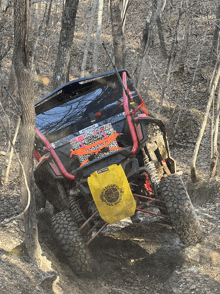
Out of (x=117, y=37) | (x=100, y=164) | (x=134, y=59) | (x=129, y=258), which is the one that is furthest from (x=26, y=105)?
(x=134, y=59)

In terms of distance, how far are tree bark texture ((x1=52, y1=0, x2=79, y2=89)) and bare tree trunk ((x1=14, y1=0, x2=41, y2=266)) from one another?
19.0 ft

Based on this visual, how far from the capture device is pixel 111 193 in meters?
4.37

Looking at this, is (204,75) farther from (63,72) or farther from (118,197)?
(118,197)

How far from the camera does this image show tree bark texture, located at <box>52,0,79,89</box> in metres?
9.92

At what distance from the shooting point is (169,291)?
4.17 metres

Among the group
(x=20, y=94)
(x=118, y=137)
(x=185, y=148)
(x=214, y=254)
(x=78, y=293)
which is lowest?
(x=185, y=148)

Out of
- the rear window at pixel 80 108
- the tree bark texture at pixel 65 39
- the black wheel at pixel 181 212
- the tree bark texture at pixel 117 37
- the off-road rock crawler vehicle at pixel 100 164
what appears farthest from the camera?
the tree bark texture at pixel 65 39

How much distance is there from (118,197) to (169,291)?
137 centimetres

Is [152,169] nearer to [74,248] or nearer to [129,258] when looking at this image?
[129,258]

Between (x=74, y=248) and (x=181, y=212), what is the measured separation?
165cm

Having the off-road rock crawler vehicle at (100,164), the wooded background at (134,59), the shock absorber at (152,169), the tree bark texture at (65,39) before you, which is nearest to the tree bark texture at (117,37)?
the wooded background at (134,59)

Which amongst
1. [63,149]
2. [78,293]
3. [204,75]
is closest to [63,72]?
[63,149]

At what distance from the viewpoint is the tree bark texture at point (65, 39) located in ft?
32.6

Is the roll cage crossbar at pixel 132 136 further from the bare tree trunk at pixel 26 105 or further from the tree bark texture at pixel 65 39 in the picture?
the tree bark texture at pixel 65 39
